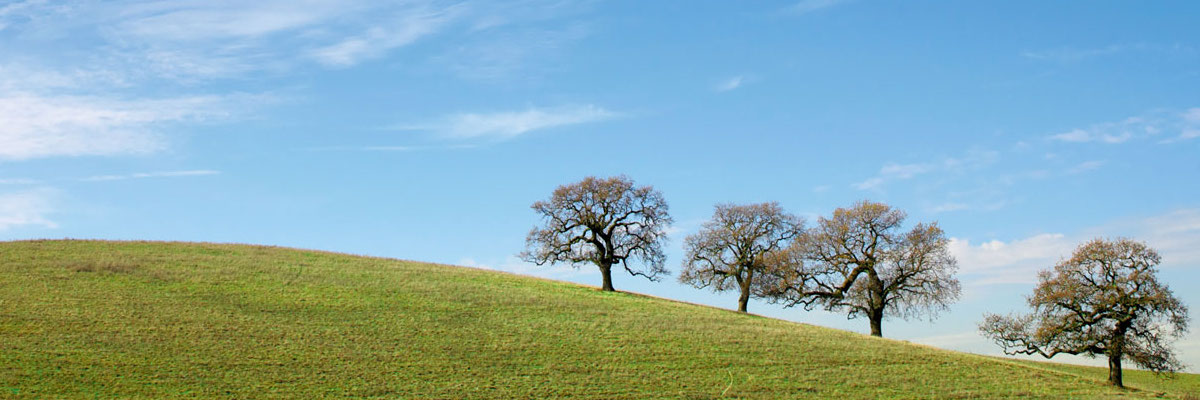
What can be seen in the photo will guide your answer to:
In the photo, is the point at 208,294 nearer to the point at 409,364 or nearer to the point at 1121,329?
the point at 409,364

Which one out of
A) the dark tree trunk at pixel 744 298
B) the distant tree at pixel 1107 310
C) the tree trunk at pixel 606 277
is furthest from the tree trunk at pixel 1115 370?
the tree trunk at pixel 606 277

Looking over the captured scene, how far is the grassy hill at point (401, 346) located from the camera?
31516mm

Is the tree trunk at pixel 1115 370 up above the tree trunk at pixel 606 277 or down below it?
below

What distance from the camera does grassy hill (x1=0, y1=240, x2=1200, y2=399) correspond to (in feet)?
103

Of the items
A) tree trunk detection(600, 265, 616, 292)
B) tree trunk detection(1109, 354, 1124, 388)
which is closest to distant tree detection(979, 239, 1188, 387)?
tree trunk detection(1109, 354, 1124, 388)

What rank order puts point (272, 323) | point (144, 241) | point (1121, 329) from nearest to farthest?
1. point (272, 323)
2. point (1121, 329)
3. point (144, 241)

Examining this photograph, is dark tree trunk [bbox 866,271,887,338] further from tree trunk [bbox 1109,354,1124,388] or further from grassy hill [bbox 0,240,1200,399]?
tree trunk [bbox 1109,354,1124,388]

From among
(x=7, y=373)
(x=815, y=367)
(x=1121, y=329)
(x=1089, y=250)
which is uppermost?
(x=1089, y=250)

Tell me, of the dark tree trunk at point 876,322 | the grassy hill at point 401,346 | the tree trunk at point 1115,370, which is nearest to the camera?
the grassy hill at point 401,346

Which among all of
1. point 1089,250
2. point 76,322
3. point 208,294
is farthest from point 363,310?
point 1089,250

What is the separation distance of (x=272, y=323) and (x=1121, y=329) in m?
38.9

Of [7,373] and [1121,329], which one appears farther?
[1121,329]

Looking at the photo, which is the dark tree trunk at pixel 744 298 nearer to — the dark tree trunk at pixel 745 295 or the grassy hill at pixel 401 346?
the dark tree trunk at pixel 745 295

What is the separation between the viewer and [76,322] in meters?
36.9
